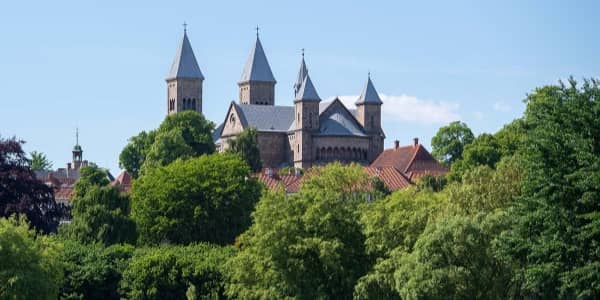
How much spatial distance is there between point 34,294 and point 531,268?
22486mm

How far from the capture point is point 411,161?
575ft

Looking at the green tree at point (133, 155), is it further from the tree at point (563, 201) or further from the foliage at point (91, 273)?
the tree at point (563, 201)

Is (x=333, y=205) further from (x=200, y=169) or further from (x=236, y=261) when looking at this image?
(x=200, y=169)

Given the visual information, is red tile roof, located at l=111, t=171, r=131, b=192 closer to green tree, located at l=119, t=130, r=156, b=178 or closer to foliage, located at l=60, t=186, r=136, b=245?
green tree, located at l=119, t=130, r=156, b=178

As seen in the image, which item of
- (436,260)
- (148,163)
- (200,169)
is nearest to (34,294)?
(436,260)

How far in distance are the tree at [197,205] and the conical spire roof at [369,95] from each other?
9032cm

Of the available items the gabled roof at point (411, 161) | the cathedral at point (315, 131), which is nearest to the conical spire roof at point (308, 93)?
the cathedral at point (315, 131)

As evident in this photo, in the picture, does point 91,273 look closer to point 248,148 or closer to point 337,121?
point 248,148

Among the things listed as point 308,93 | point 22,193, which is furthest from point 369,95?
point 22,193

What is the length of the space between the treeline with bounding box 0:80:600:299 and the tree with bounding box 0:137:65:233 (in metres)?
0.15

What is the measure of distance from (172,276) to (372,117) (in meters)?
115

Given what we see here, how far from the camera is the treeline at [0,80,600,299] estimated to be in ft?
186

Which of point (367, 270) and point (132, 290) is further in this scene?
point (132, 290)

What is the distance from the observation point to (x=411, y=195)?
82.1 metres
